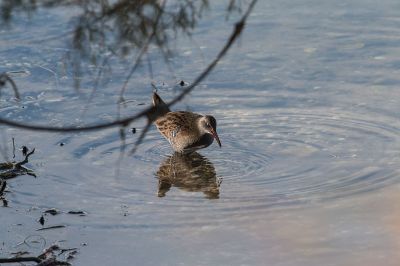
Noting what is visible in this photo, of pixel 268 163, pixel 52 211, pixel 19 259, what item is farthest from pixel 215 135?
pixel 19 259

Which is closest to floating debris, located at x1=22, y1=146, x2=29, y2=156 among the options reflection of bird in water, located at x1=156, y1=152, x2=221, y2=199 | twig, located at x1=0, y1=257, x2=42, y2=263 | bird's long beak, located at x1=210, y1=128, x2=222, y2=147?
reflection of bird in water, located at x1=156, y1=152, x2=221, y2=199

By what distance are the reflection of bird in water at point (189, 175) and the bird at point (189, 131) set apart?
0.10 m

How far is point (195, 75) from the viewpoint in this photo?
1041 centimetres

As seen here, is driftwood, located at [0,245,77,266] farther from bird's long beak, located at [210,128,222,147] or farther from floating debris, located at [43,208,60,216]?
bird's long beak, located at [210,128,222,147]

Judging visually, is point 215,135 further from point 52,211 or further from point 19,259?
point 19,259

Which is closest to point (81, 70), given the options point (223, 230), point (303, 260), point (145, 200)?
point (145, 200)

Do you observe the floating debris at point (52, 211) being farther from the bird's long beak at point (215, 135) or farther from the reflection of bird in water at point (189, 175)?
the bird's long beak at point (215, 135)

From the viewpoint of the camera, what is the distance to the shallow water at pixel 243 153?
675 cm

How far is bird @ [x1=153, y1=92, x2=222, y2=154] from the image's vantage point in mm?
8961

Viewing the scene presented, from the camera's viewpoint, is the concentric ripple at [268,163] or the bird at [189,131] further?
the bird at [189,131]

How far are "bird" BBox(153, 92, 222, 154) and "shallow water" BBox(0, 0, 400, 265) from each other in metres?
0.13

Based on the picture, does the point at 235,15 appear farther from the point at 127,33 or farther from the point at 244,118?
the point at 127,33

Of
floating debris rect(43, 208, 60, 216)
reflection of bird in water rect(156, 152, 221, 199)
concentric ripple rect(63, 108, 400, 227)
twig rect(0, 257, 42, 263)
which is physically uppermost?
twig rect(0, 257, 42, 263)

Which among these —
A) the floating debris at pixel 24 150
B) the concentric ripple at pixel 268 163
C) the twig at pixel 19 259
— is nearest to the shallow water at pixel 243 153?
the concentric ripple at pixel 268 163
